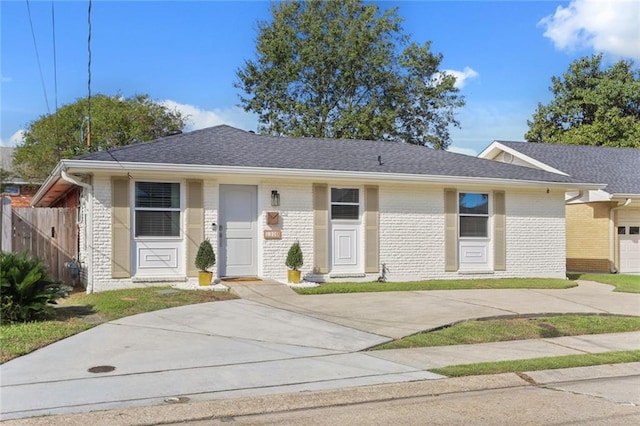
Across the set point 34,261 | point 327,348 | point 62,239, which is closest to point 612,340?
point 327,348

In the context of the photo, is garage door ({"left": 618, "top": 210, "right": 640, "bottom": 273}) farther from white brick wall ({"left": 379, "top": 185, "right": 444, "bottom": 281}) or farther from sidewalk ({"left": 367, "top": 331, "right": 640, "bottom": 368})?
sidewalk ({"left": 367, "top": 331, "right": 640, "bottom": 368})

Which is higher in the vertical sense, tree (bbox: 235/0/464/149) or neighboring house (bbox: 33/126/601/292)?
tree (bbox: 235/0/464/149)

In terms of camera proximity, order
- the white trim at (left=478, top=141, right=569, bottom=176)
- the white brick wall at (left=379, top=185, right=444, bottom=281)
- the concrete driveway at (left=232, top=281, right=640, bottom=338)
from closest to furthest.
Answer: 1. the concrete driveway at (left=232, top=281, right=640, bottom=338)
2. the white brick wall at (left=379, top=185, right=444, bottom=281)
3. the white trim at (left=478, top=141, right=569, bottom=176)

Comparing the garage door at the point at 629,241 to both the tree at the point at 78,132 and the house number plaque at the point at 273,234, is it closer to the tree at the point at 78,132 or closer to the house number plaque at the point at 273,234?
the house number plaque at the point at 273,234

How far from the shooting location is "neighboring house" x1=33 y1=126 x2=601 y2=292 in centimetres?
1306

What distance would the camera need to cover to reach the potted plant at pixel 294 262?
13.8 meters

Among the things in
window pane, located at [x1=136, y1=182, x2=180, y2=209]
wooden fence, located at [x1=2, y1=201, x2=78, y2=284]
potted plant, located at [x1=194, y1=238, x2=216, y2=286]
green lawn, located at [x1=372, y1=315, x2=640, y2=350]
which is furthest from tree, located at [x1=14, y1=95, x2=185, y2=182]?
green lawn, located at [x1=372, y1=315, x2=640, y2=350]

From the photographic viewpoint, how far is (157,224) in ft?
44.1

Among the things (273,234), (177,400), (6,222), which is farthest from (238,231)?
(177,400)

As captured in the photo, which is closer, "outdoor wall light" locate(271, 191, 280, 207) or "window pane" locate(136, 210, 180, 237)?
"window pane" locate(136, 210, 180, 237)

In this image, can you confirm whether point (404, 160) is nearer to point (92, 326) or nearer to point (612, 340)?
point (612, 340)

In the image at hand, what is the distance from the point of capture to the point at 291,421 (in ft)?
17.0

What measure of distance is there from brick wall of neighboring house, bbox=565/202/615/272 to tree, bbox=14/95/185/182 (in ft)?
76.3

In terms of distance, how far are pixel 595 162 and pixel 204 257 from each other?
17.6 metres
